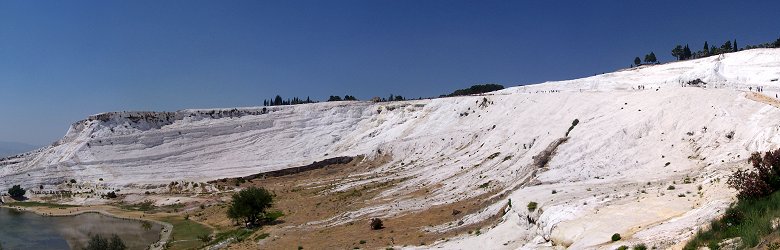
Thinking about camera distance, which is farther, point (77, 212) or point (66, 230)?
point (77, 212)

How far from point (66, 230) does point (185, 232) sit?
12116 millimetres

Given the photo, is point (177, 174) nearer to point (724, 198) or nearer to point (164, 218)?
point (164, 218)

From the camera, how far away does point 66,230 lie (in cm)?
4781

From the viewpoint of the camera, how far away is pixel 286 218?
4316 cm

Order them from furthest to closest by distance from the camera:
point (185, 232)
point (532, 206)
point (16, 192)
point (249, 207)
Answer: point (16, 192), point (185, 232), point (249, 207), point (532, 206)

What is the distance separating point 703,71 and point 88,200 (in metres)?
75.3

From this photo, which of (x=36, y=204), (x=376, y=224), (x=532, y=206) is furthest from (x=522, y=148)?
(x=36, y=204)

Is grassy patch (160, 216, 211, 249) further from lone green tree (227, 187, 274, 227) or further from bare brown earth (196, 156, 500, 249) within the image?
lone green tree (227, 187, 274, 227)

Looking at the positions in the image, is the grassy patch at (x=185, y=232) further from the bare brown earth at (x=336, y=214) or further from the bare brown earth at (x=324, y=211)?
the bare brown earth at (x=336, y=214)

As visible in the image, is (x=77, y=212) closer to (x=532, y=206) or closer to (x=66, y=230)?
(x=66, y=230)

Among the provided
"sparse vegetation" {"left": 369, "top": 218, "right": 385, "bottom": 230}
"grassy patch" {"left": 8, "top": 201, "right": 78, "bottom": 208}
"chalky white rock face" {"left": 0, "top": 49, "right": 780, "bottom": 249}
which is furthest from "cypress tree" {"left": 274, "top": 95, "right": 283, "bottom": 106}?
"sparse vegetation" {"left": 369, "top": 218, "right": 385, "bottom": 230}

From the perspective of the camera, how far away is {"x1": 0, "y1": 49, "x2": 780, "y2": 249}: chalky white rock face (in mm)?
20453

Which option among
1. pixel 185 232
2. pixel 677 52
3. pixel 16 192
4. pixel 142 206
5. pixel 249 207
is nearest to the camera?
pixel 249 207

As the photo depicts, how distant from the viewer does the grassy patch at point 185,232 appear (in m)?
39.0
